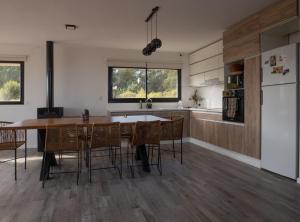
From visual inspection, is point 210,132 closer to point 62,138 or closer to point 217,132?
point 217,132

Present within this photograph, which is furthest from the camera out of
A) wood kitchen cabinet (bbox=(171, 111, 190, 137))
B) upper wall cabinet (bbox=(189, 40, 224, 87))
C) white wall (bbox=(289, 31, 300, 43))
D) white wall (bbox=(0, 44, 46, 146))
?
wood kitchen cabinet (bbox=(171, 111, 190, 137))

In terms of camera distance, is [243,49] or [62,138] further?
[243,49]

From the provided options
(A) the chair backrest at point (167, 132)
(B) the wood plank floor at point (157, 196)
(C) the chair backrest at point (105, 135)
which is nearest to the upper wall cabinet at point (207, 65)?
(A) the chair backrest at point (167, 132)

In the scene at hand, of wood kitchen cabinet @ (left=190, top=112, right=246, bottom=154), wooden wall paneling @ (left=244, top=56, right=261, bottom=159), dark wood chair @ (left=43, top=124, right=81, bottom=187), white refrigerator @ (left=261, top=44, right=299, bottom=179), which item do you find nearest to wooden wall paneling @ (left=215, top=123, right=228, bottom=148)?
wood kitchen cabinet @ (left=190, top=112, right=246, bottom=154)

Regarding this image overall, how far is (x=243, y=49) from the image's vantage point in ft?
13.9

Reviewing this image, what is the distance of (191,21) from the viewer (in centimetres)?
426

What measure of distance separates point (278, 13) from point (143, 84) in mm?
3891

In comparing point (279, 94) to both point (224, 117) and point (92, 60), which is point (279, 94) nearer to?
point (224, 117)

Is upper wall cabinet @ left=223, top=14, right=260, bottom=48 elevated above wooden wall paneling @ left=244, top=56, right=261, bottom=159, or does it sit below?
above

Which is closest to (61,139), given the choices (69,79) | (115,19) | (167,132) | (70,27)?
(167,132)

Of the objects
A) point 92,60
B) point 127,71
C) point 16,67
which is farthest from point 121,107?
point 16,67

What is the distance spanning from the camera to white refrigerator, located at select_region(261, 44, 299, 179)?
3.25m

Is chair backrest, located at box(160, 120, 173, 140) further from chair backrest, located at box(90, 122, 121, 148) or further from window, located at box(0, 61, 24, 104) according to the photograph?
window, located at box(0, 61, 24, 104)

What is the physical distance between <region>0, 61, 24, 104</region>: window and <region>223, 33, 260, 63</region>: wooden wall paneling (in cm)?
473
